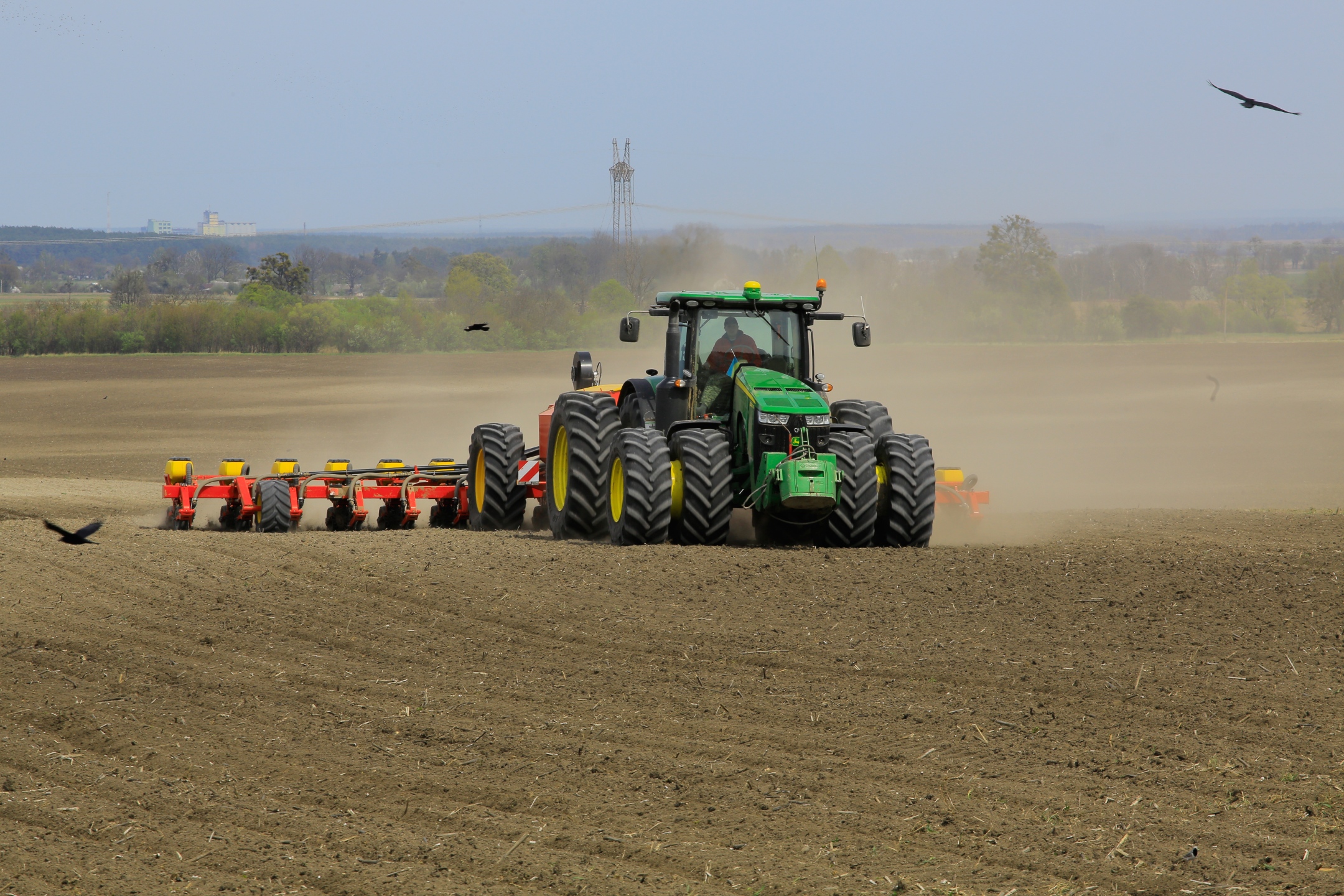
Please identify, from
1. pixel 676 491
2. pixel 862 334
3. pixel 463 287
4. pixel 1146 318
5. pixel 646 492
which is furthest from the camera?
pixel 1146 318

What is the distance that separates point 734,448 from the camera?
476 inches

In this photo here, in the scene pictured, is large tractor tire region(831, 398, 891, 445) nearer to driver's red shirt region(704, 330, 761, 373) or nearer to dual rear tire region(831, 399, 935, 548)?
dual rear tire region(831, 399, 935, 548)

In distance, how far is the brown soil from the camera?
512 cm

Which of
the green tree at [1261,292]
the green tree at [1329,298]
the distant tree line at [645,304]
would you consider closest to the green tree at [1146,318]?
the distant tree line at [645,304]

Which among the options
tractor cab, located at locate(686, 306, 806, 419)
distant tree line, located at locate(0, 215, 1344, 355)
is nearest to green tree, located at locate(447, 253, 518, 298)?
distant tree line, located at locate(0, 215, 1344, 355)

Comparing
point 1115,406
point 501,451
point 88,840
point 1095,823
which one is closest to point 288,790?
point 88,840

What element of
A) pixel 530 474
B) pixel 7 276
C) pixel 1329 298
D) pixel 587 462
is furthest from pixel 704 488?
pixel 7 276

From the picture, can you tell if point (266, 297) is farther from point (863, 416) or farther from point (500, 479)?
point (863, 416)

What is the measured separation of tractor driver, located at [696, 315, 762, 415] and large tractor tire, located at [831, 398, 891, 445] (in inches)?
45.0

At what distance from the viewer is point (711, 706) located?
23.4ft

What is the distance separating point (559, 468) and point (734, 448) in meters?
2.39

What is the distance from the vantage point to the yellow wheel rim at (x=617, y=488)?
1177 cm

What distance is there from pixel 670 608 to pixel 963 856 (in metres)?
4.43

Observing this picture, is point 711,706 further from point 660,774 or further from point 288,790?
point 288,790
